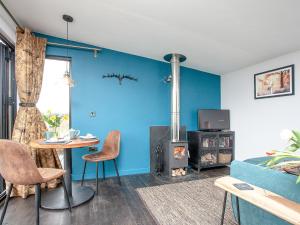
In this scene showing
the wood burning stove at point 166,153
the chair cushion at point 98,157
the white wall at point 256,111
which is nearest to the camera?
the chair cushion at point 98,157

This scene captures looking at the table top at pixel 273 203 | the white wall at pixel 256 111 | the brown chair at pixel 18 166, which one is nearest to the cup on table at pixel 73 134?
the brown chair at pixel 18 166

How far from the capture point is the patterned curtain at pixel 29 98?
2.40m

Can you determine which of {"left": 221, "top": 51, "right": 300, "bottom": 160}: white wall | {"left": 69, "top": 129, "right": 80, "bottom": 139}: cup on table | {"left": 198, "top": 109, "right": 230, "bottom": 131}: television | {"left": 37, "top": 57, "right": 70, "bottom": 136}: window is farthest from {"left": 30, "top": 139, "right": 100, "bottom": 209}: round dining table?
{"left": 221, "top": 51, "right": 300, "bottom": 160}: white wall

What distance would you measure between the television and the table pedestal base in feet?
8.14

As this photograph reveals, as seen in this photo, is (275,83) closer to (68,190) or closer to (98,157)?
(98,157)

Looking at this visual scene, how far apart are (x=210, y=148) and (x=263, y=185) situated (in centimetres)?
220

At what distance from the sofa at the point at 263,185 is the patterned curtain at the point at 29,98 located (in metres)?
2.51

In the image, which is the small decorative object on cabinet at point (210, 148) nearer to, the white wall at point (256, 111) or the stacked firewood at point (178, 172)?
the white wall at point (256, 111)

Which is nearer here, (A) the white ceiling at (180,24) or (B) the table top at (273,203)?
(B) the table top at (273,203)

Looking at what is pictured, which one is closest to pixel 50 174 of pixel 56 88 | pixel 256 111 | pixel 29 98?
pixel 29 98

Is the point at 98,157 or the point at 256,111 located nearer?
the point at 98,157

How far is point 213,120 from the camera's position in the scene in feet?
12.4

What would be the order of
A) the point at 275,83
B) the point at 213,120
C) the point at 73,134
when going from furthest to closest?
1. the point at 213,120
2. the point at 275,83
3. the point at 73,134

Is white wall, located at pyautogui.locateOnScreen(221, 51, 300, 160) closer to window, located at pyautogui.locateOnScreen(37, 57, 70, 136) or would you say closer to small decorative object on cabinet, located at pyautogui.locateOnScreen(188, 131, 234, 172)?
small decorative object on cabinet, located at pyautogui.locateOnScreen(188, 131, 234, 172)
